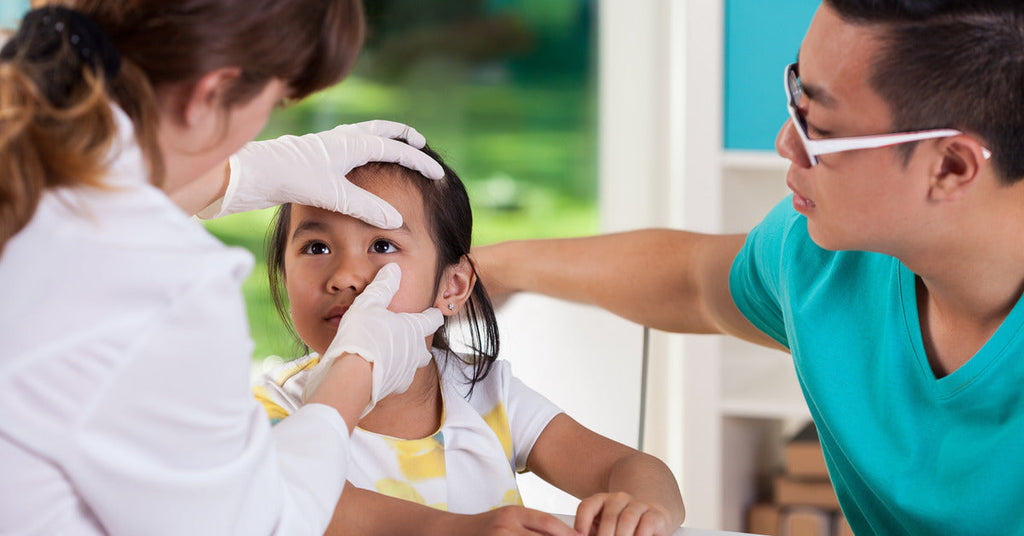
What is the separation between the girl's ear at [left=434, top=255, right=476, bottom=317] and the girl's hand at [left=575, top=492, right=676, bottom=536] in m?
0.37

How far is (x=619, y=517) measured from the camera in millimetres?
943

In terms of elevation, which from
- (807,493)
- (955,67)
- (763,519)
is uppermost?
(955,67)

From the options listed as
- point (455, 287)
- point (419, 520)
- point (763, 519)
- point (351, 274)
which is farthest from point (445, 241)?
point (763, 519)

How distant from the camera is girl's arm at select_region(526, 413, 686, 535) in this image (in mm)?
944

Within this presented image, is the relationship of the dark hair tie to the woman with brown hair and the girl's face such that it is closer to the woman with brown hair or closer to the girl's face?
the woman with brown hair

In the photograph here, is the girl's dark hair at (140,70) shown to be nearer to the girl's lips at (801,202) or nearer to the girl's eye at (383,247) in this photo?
the girl's eye at (383,247)

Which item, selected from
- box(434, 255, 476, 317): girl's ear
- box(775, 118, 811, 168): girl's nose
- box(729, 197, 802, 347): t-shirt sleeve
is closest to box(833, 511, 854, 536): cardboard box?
box(729, 197, 802, 347): t-shirt sleeve

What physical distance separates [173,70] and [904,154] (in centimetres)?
68

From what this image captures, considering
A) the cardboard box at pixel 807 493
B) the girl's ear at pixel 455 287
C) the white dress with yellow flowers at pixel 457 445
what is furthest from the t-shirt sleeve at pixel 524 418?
the cardboard box at pixel 807 493

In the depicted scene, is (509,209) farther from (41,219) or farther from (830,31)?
(41,219)

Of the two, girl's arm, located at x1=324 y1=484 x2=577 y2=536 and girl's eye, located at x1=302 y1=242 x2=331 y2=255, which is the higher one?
girl's eye, located at x1=302 y1=242 x2=331 y2=255

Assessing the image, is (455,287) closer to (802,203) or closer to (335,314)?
(335,314)

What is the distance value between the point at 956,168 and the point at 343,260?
67cm

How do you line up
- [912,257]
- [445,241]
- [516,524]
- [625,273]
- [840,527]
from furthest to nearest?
[840,527]
[625,273]
[445,241]
[912,257]
[516,524]
